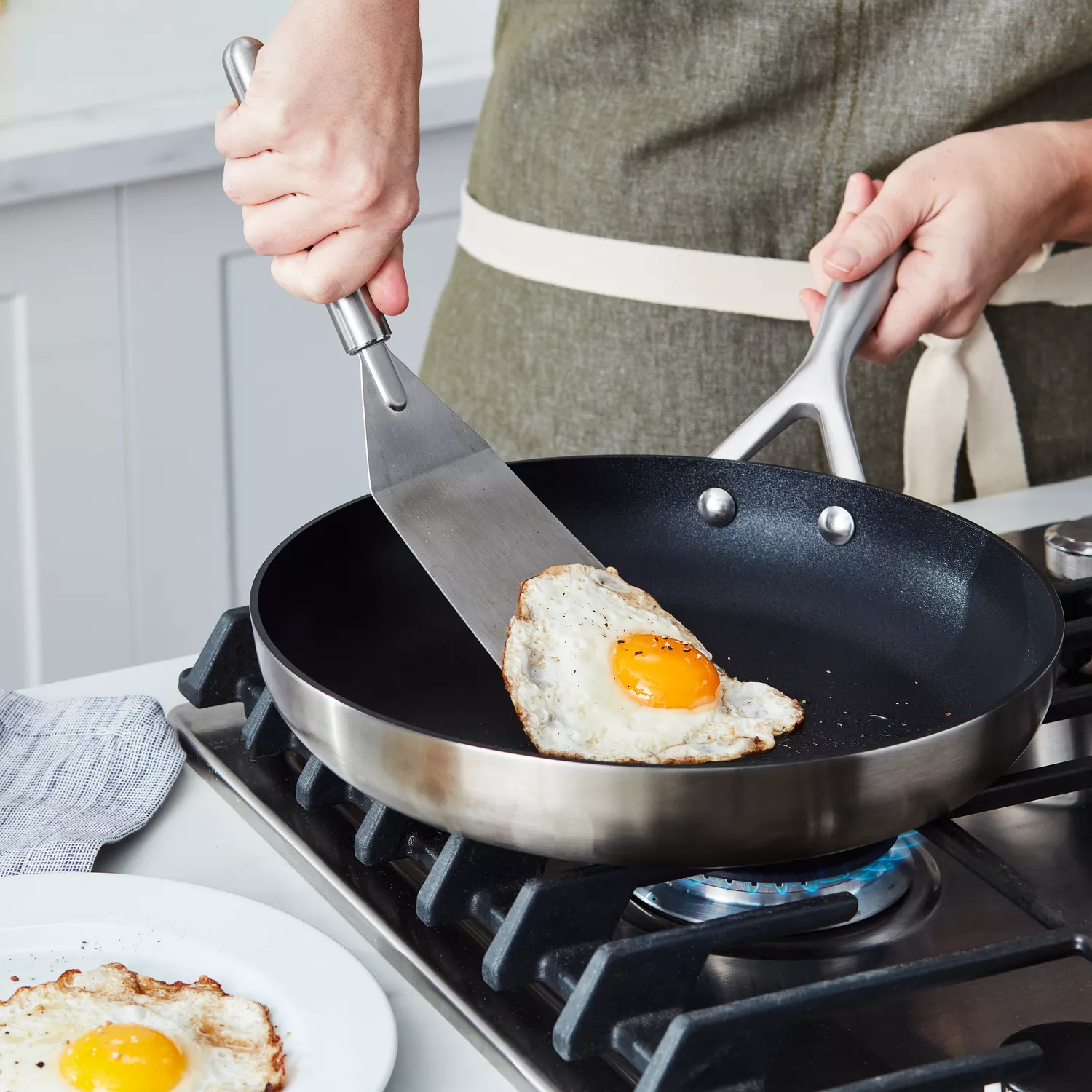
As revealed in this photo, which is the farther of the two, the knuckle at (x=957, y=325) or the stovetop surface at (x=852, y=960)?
the knuckle at (x=957, y=325)

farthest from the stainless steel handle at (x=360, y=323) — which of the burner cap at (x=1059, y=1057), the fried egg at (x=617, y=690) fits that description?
the burner cap at (x=1059, y=1057)

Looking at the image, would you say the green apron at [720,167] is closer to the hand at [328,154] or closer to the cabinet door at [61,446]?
the hand at [328,154]

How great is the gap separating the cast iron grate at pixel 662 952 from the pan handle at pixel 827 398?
29 centimetres

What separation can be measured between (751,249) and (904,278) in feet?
0.81

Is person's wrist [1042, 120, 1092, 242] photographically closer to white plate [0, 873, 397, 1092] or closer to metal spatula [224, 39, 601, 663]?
metal spatula [224, 39, 601, 663]

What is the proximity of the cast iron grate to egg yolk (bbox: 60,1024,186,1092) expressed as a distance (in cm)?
13

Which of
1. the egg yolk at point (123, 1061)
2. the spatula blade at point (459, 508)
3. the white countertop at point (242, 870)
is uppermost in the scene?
the spatula blade at point (459, 508)

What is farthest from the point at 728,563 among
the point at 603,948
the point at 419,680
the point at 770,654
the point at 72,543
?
the point at 72,543

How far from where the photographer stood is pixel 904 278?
1012mm

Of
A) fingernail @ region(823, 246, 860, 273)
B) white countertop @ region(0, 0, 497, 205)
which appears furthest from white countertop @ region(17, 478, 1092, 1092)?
white countertop @ region(0, 0, 497, 205)

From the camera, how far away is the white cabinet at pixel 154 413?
188 centimetres

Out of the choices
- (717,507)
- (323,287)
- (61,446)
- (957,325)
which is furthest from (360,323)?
(61,446)

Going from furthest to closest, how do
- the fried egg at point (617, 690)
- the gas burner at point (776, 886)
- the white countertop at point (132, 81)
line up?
the white countertop at point (132, 81), the fried egg at point (617, 690), the gas burner at point (776, 886)

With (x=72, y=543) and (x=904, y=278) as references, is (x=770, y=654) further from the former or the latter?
(x=72, y=543)
